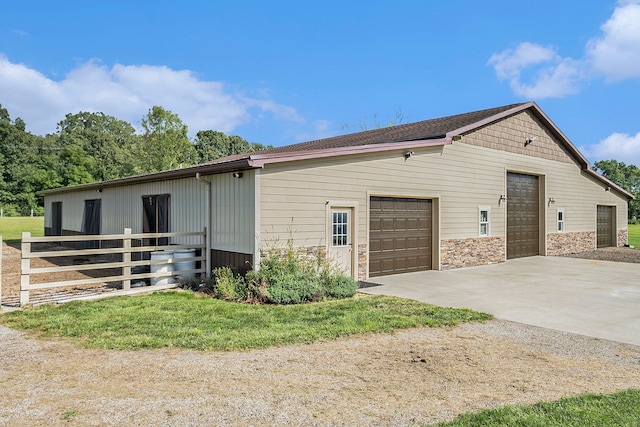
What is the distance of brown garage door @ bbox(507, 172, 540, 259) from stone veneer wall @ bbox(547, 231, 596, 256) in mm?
848

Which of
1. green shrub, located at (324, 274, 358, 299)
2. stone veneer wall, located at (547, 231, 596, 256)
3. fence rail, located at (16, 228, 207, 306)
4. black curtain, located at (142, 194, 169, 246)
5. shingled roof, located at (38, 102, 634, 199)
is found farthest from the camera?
stone veneer wall, located at (547, 231, 596, 256)

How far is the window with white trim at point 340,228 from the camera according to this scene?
10.1 metres

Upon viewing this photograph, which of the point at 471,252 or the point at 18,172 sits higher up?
the point at 18,172

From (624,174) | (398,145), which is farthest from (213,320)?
(624,174)

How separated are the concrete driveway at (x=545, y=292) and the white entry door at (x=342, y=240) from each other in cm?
101

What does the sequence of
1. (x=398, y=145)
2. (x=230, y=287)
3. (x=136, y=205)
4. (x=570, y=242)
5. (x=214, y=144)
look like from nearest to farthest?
(x=230, y=287)
(x=398, y=145)
(x=136, y=205)
(x=570, y=242)
(x=214, y=144)

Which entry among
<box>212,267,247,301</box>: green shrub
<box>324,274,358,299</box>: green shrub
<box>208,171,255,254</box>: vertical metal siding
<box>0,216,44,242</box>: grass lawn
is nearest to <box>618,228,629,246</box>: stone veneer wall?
<box>324,274,358,299</box>: green shrub

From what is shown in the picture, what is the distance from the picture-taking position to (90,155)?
182 ft

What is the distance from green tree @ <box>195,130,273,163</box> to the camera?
48531 millimetres

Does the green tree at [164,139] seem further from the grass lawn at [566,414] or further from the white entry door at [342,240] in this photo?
the grass lawn at [566,414]

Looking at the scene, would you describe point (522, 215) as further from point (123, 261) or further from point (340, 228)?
point (123, 261)

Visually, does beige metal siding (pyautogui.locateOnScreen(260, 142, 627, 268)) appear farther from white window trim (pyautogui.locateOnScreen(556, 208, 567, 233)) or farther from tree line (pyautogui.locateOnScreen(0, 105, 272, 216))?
tree line (pyautogui.locateOnScreen(0, 105, 272, 216))

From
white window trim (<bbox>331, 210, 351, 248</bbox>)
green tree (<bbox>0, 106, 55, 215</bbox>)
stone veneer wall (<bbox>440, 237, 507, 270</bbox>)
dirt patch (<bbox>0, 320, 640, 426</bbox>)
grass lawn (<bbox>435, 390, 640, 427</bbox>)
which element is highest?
green tree (<bbox>0, 106, 55, 215</bbox>)

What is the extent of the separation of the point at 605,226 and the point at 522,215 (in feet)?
27.8
